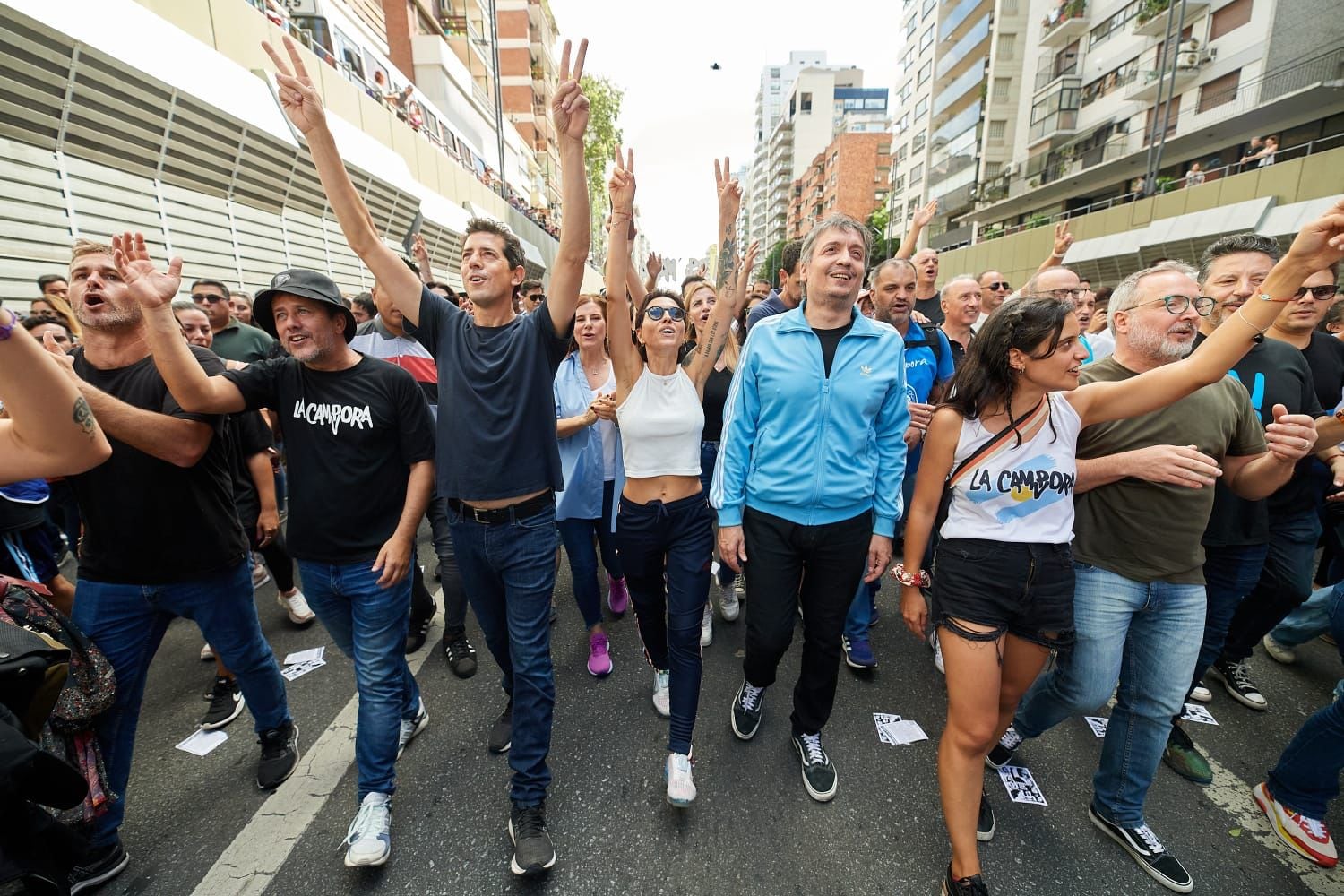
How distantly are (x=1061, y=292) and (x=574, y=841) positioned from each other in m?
4.28

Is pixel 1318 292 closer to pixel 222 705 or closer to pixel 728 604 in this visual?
pixel 728 604

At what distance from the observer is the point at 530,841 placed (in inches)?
81.9

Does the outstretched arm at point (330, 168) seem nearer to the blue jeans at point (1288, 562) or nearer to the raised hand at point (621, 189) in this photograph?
the raised hand at point (621, 189)

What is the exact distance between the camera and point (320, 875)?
2047 millimetres

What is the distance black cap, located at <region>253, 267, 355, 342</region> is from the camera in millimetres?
2121

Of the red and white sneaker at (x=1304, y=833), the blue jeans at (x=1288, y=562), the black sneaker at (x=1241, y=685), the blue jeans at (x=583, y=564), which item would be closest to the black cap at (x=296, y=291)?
the blue jeans at (x=583, y=564)

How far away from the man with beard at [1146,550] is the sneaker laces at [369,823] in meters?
2.76

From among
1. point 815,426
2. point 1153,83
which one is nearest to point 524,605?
point 815,426

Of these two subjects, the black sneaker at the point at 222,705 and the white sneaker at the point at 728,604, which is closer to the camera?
the black sneaker at the point at 222,705

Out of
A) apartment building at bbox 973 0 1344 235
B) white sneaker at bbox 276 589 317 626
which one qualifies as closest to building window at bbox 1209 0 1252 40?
apartment building at bbox 973 0 1344 235

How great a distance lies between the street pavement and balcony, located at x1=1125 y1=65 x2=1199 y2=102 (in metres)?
30.4

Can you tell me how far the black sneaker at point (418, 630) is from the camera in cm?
362

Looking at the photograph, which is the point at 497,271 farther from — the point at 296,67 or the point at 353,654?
the point at 353,654

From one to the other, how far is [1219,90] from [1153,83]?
3.11 metres
